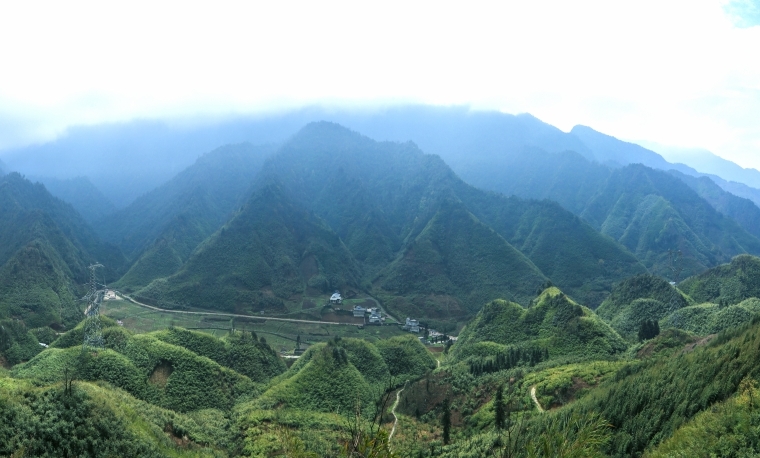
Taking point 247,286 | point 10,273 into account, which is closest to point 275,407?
point 247,286

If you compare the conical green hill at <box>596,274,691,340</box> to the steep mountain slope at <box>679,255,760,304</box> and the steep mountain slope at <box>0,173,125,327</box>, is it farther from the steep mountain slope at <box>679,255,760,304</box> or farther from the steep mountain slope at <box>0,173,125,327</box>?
the steep mountain slope at <box>0,173,125,327</box>

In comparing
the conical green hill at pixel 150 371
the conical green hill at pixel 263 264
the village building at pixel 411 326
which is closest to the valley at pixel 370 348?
the conical green hill at pixel 150 371

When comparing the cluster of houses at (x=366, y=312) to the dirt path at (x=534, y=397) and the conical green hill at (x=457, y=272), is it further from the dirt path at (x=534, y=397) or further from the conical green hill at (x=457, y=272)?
the dirt path at (x=534, y=397)

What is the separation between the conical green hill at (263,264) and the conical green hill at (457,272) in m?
20.3

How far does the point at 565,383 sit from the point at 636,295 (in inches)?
2466

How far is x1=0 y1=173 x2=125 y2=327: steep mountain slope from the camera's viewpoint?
116 meters

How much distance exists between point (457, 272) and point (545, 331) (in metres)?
87.5

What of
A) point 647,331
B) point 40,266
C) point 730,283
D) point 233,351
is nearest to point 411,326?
point 647,331

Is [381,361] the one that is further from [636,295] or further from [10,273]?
[10,273]

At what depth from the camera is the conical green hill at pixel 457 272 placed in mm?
150750

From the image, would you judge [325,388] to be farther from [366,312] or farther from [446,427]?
[366,312]

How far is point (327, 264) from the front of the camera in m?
172

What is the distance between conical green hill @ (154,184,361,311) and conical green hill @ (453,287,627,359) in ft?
234

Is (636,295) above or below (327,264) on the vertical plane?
above
